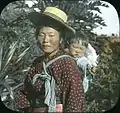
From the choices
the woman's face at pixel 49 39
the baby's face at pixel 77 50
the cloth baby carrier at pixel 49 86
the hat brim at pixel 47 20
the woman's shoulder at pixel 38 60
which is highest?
the hat brim at pixel 47 20

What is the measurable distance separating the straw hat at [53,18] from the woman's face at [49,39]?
2 cm

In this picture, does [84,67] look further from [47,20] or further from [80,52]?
[47,20]

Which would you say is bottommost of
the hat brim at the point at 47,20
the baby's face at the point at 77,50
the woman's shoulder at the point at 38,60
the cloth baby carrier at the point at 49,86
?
the cloth baby carrier at the point at 49,86

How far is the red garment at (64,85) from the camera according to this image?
2.74 feet

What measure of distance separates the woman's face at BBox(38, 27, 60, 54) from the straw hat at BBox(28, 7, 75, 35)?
0.02 meters

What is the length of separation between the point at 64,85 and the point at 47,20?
0.17 meters

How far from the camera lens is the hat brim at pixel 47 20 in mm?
850

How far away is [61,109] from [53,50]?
149 millimetres

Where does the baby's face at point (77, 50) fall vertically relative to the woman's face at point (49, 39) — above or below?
below

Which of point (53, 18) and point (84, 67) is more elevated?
point (53, 18)

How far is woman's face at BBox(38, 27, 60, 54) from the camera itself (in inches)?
33.5

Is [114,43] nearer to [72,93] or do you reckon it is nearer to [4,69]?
[72,93]

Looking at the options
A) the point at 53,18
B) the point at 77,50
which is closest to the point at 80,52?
the point at 77,50

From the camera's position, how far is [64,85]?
0.84 meters
